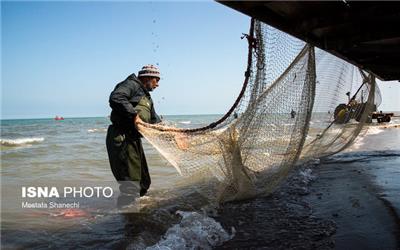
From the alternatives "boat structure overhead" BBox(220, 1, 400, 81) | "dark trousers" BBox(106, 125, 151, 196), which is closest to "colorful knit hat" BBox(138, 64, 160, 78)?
"dark trousers" BBox(106, 125, 151, 196)

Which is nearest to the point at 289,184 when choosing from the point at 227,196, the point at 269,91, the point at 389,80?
the point at 227,196

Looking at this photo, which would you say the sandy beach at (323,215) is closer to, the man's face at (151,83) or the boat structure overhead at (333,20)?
the man's face at (151,83)

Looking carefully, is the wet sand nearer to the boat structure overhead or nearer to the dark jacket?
the dark jacket

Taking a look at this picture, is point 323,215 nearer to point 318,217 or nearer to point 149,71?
point 318,217

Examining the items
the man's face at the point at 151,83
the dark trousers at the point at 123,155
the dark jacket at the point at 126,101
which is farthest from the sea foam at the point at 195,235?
the man's face at the point at 151,83

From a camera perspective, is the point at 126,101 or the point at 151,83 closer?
the point at 126,101

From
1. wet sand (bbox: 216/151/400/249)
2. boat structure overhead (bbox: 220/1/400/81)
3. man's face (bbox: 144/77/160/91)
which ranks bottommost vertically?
wet sand (bbox: 216/151/400/249)

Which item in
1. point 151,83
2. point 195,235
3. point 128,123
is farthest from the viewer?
point 151,83

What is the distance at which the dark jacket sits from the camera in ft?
13.1

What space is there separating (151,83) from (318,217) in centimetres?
275

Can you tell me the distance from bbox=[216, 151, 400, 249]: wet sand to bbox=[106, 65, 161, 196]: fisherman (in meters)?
1.31

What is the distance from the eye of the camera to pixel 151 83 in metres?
4.52

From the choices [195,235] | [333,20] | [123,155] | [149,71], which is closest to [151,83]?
[149,71]

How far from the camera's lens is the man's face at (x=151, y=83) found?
450 cm
